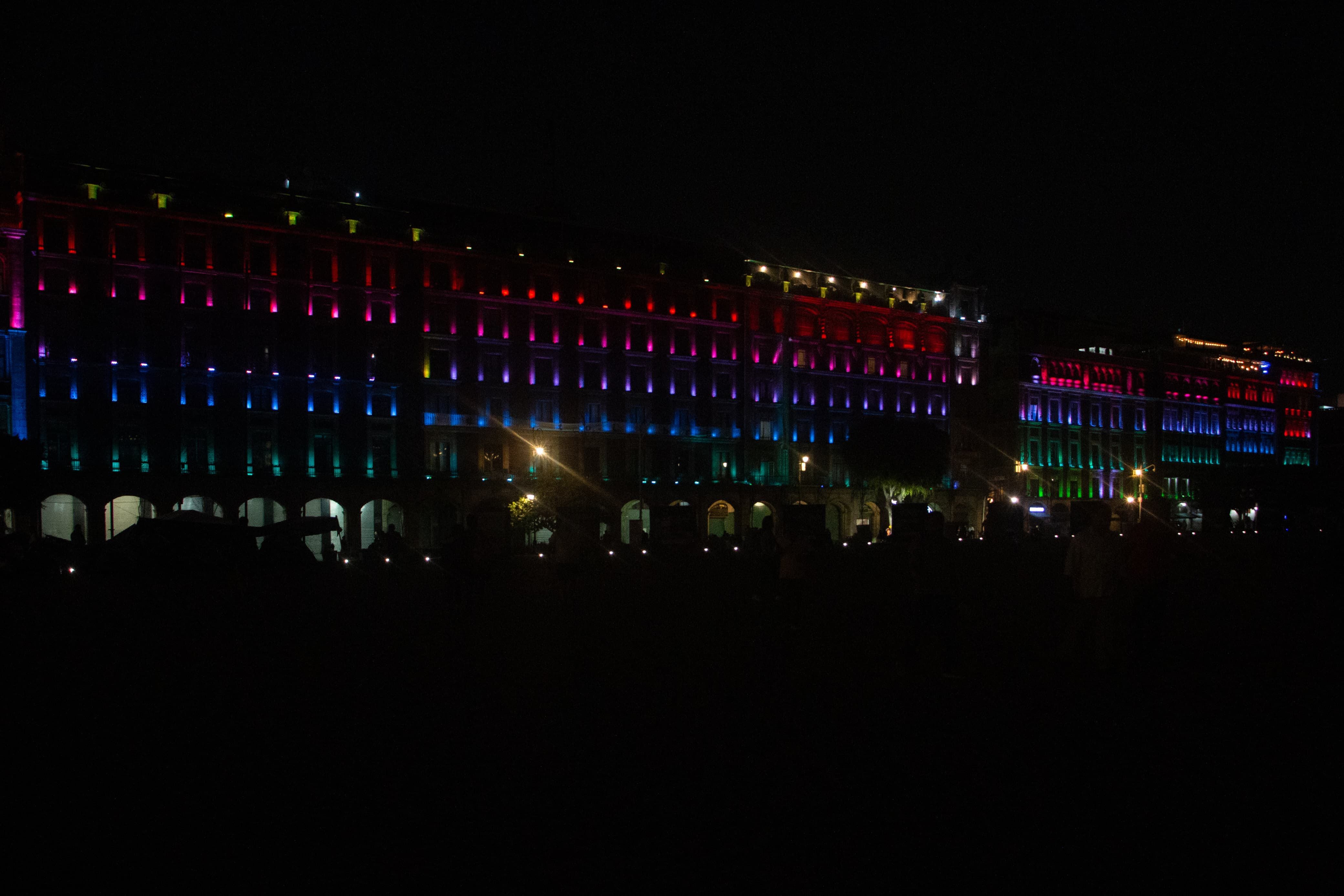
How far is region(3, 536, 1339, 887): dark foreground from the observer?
229 inches

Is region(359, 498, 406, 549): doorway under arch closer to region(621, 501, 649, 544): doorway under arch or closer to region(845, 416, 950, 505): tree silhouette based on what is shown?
region(621, 501, 649, 544): doorway under arch

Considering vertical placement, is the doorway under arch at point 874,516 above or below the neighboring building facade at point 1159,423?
below

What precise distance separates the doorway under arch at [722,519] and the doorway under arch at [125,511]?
93.3 feet

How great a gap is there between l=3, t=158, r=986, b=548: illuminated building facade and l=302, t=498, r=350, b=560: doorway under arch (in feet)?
0.69

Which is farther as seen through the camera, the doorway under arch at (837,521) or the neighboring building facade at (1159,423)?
the neighboring building facade at (1159,423)

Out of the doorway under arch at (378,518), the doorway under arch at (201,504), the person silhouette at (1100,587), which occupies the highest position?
the person silhouette at (1100,587)

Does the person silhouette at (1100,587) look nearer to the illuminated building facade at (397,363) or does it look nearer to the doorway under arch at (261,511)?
the illuminated building facade at (397,363)

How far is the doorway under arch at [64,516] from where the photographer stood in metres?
45.7

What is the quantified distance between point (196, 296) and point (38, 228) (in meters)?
6.56

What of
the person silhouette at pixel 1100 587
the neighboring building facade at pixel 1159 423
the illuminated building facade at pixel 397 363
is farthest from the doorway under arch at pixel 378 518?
the person silhouette at pixel 1100 587

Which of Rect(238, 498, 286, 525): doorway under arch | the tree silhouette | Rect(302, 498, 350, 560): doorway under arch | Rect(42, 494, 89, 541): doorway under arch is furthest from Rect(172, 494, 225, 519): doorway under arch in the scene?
the tree silhouette

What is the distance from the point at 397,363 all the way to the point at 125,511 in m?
13.7

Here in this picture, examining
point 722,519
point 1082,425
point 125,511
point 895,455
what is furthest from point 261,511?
point 1082,425

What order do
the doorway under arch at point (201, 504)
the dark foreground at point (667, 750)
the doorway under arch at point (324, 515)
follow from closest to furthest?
the dark foreground at point (667, 750) → the doorway under arch at point (201, 504) → the doorway under arch at point (324, 515)
